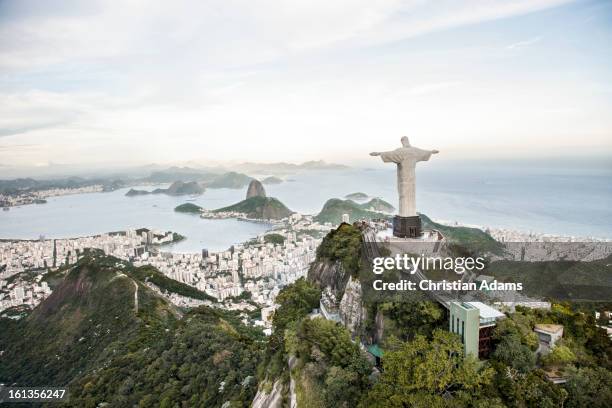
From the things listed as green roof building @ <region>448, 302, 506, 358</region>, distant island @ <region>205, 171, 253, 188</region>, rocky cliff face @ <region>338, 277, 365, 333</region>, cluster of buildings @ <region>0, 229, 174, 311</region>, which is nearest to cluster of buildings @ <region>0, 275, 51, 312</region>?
cluster of buildings @ <region>0, 229, 174, 311</region>

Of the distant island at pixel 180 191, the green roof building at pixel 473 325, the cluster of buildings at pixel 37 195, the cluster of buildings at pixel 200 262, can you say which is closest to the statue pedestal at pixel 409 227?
the green roof building at pixel 473 325

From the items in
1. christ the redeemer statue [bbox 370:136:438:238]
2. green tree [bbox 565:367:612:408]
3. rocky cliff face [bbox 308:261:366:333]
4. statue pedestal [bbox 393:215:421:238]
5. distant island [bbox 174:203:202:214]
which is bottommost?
distant island [bbox 174:203:202:214]

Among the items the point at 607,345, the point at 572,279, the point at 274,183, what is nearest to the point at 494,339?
the point at 607,345

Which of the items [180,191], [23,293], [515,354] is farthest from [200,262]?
[180,191]

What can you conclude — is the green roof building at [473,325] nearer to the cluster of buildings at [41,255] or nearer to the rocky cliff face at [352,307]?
the rocky cliff face at [352,307]

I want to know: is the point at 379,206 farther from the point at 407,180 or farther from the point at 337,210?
the point at 407,180

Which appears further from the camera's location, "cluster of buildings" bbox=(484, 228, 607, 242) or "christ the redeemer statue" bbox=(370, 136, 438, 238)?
"cluster of buildings" bbox=(484, 228, 607, 242)

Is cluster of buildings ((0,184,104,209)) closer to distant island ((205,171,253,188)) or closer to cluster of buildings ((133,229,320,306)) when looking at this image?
distant island ((205,171,253,188))
